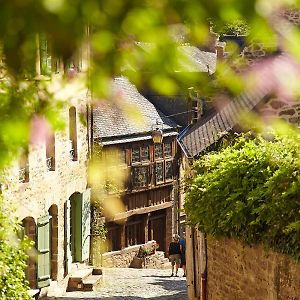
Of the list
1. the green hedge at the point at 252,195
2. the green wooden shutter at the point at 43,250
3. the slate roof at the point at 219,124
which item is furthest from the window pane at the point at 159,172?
the green hedge at the point at 252,195

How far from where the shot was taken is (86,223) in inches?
986

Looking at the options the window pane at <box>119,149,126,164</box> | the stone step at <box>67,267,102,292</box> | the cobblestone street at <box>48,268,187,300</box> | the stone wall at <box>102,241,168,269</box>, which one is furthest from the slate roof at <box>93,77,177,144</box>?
the stone step at <box>67,267,102,292</box>

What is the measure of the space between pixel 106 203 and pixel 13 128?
91.9 ft

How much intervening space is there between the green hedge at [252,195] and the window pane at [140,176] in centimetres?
1999

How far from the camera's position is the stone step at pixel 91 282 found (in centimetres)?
2241

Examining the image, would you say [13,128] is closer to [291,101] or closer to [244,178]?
[244,178]

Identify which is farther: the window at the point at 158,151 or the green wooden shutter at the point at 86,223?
the window at the point at 158,151

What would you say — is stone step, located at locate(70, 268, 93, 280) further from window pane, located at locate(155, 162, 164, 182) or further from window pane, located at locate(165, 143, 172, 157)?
window pane, located at locate(165, 143, 172, 157)

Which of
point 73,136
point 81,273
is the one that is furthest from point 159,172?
point 81,273

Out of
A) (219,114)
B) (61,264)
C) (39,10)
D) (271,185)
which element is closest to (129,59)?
(39,10)

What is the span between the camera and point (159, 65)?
2.23 m

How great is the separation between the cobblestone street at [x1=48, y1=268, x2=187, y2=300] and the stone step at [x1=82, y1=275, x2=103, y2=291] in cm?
14

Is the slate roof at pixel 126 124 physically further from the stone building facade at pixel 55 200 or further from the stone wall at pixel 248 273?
the stone wall at pixel 248 273

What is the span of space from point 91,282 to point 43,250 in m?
2.71
